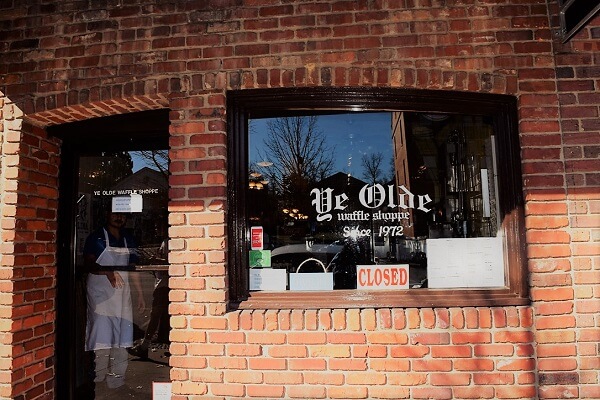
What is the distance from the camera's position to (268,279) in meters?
3.14

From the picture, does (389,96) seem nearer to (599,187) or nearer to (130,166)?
(599,187)

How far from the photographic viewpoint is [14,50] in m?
3.32

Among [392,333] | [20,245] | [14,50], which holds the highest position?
[14,50]

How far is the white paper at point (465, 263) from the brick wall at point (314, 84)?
0.82 feet

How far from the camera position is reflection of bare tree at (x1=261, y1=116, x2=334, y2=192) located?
128 inches

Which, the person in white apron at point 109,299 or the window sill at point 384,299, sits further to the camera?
the person in white apron at point 109,299

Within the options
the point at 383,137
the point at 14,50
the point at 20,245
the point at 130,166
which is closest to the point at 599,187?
the point at 383,137

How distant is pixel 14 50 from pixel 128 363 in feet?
8.76

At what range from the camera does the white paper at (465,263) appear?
3.02 meters

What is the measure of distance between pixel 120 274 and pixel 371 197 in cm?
223

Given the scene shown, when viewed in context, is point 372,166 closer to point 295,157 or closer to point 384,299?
point 295,157

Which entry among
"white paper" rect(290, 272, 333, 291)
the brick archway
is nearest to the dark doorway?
the brick archway

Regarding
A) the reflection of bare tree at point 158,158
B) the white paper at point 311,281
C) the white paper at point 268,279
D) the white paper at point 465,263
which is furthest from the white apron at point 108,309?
the white paper at point 465,263

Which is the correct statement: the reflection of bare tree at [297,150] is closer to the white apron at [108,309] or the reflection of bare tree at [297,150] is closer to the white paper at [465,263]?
the white paper at [465,263]
